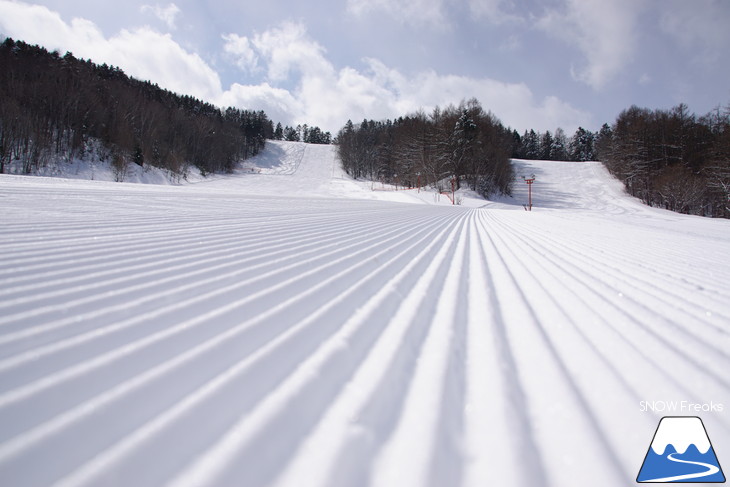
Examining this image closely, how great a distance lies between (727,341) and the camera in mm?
1347

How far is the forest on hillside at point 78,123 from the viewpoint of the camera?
15.9 meters

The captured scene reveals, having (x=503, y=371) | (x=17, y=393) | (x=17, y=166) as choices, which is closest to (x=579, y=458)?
(x=503, y=371)

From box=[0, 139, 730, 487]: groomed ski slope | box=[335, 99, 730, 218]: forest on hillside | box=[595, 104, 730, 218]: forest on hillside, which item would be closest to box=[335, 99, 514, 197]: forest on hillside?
box=[335, 99, 730, 218]: forest on hillside

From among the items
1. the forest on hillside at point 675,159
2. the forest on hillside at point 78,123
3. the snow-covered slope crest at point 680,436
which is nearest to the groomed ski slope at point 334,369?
the snow-covered slope crest at point 680,436

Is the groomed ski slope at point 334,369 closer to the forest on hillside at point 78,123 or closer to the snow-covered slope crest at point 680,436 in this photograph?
the snow-covered slope crest at point 680,436

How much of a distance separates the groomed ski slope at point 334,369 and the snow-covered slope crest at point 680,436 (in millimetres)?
27

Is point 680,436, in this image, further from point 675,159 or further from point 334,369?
point 675,159

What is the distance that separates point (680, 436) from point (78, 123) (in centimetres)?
2883

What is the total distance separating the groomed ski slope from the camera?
711 mm

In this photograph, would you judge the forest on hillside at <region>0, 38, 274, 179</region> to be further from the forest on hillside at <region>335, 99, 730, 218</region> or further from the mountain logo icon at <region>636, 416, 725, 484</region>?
the mountain logo icon at <region>636, 416, 725, 484</region>

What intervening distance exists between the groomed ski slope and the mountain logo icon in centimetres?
3

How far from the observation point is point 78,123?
19812 mm

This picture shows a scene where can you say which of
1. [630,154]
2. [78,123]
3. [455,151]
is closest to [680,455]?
[455,151]

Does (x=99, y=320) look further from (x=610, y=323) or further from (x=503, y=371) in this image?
(x=610, y=323)
